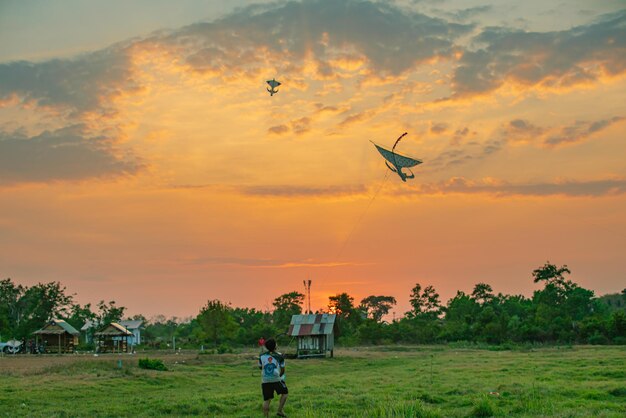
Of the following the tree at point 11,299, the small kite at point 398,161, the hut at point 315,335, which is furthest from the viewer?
the tree at point 11,299

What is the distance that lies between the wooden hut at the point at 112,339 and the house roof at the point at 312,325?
22.9m

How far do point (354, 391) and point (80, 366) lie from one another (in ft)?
61.7

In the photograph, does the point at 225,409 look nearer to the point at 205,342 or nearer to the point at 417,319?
the point at 205,342

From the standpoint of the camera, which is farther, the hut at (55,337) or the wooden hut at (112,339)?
the wooden hut at (112,339)

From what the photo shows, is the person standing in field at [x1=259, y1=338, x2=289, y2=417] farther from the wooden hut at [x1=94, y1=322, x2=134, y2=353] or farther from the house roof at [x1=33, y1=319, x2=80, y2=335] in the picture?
the house roof at [x1=33, y1=319, x2=80, y2=335]

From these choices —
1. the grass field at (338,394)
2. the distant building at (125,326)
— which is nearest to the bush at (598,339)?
the grass field at (338,394)

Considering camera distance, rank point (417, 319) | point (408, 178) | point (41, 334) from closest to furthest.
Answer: point (408, 178) → point (41, 334) → point (417, 319)

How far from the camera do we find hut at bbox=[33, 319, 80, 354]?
68188 millimetres

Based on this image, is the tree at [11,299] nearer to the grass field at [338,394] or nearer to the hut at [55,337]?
the hut at [55,337]

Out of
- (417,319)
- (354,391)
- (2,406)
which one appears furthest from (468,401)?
(417,319)

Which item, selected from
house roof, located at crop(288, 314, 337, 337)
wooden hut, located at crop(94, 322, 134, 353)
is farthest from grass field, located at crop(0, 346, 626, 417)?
wooden hut, located at crop(94, 322, 134, 353)

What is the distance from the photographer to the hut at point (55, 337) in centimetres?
6819

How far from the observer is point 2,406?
1905 centimetres

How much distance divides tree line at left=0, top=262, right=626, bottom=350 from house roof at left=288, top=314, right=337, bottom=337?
12.0 feet
